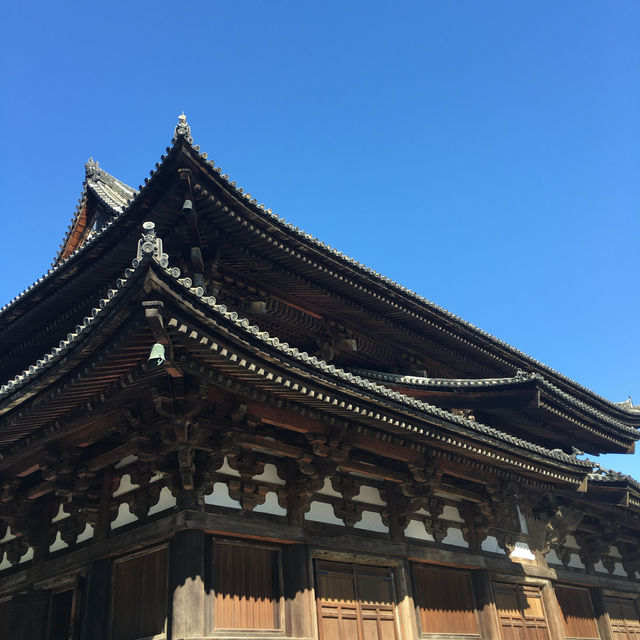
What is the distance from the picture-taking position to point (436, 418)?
10.1 m

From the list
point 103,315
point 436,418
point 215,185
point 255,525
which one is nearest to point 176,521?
point 255,525

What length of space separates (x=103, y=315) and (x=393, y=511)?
21.6ft

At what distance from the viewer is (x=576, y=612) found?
14.5 m

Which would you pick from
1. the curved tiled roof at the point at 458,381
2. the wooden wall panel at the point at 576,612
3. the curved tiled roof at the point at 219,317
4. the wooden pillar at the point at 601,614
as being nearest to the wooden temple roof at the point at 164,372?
the curved tiled roof at the point at 219,317

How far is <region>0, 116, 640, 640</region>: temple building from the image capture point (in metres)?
7.88

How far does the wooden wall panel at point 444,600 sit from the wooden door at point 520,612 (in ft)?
3.04

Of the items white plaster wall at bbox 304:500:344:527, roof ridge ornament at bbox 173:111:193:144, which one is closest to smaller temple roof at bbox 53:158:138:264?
roof ridge ornament at bbox 173:111:193:144

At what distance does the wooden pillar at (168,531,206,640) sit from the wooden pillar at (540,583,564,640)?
8.70 m

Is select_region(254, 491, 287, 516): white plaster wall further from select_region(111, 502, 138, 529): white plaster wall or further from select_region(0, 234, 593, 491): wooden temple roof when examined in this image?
select_region(111, 502, 138, 529): white plaster wall

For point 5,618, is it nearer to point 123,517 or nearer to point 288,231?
point 123,517

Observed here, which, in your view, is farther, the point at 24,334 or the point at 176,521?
the point at 24,334

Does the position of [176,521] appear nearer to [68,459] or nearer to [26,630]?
[68,459]

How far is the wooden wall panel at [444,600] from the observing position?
10703 mm

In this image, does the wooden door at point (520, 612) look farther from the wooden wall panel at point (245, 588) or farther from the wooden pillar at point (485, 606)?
the wooden wall panel at point (245, 588)
